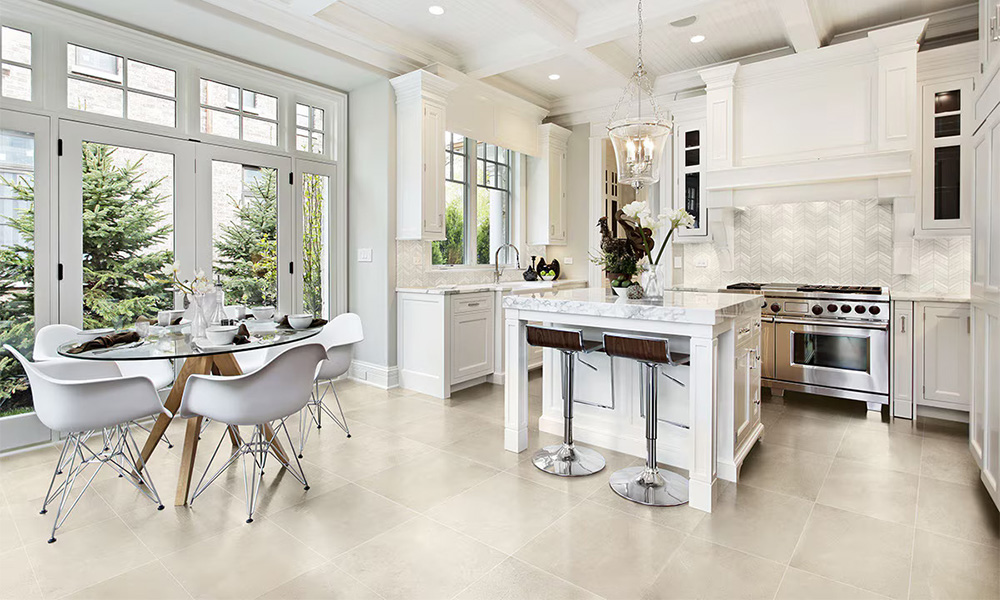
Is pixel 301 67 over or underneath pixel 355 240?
over

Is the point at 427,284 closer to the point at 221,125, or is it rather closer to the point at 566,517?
the point at 221,125

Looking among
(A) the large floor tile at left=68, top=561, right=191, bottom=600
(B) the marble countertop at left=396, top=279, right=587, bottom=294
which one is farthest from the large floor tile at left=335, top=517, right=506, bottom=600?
(B) the marble countertop at left=396, top=279, right=587, bottom=294

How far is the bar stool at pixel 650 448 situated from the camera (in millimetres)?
2494

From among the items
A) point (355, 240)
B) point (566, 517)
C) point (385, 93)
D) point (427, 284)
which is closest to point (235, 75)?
point (385, 93)

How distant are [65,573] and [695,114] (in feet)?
18.4

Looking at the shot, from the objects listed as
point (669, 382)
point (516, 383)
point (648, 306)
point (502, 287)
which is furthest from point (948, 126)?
point (516, 383)

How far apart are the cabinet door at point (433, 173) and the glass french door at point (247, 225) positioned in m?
1.19

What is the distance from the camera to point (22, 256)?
130 inches

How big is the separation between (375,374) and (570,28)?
3405mm

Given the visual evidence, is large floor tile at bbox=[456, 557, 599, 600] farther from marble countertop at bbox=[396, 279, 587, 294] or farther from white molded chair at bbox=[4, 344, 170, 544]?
marble countertop at bbox=[396, 279, 587, 294]

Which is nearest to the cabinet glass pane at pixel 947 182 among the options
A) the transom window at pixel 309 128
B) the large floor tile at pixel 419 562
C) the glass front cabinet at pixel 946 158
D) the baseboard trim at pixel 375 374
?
the glass front cabinet at pixel 946 158

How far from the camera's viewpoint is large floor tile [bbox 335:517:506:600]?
6.27 feet

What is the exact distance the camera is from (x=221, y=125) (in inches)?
168

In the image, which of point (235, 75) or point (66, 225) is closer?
point (66, 225)
